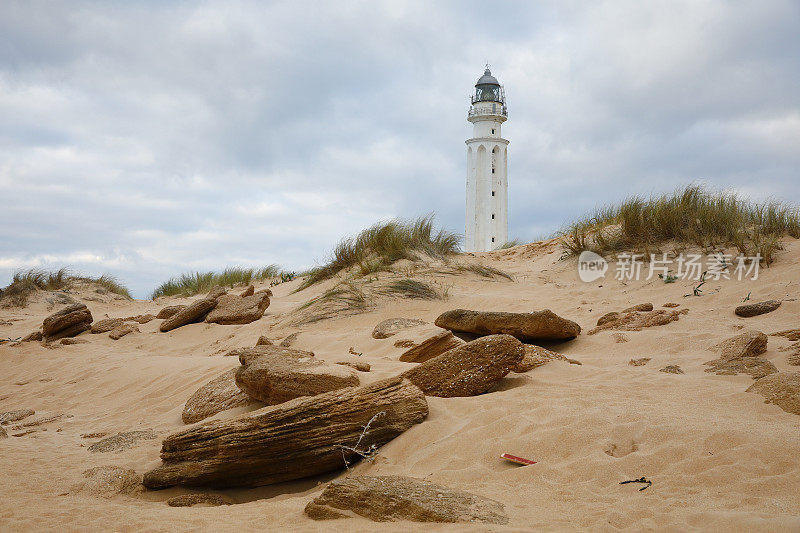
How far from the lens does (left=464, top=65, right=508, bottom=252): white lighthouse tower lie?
32.0 meters

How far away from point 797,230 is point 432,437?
8864 mm

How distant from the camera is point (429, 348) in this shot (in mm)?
6504

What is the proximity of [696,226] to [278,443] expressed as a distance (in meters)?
8.97

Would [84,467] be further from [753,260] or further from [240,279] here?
[240,279]

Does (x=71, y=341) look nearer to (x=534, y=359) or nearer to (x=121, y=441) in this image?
(x=121, y=441)

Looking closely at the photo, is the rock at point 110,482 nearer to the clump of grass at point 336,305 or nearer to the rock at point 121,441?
the rock at point 121,441

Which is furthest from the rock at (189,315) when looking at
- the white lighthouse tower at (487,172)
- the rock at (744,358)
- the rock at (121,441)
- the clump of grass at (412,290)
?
the white lighthouse tower at (487,172)

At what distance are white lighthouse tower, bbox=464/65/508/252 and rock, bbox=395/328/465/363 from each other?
84.0ft

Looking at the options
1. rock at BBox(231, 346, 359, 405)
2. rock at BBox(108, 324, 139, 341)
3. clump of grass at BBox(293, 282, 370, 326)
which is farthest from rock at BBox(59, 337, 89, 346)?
rock at BBox(231, 346, 359, 405)

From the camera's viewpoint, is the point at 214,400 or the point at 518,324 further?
the point at 518,324

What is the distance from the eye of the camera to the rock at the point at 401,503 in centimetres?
294

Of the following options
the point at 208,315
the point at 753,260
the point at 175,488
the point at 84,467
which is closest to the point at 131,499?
the point at 175,488

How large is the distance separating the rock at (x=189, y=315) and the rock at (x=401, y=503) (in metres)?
8.23

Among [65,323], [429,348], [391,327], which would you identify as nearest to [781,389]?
[429,348]
